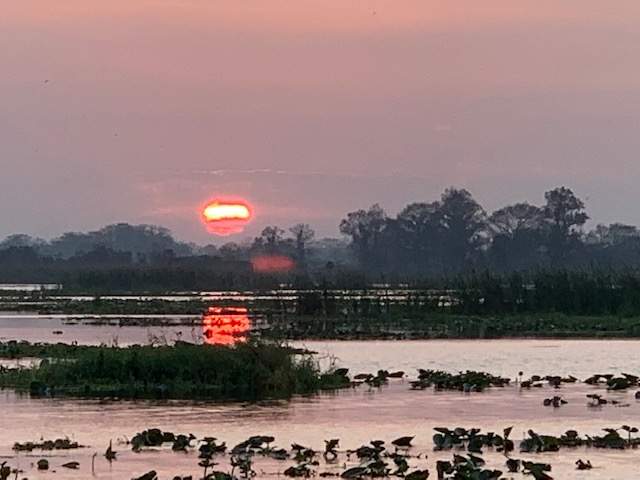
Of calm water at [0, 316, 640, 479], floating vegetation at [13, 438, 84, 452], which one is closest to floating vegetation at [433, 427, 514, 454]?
calm water at [0, 316, 640, 479]

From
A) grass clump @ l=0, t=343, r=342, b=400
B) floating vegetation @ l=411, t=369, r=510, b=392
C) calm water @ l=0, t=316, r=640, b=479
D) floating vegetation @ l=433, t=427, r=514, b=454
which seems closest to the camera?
calm water @ l=0, t=316, r=640, b=479

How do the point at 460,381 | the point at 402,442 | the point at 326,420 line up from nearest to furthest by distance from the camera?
the point at 402,442 → the point at 326,420 → the point at 460,381

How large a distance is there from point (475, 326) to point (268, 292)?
132 feet

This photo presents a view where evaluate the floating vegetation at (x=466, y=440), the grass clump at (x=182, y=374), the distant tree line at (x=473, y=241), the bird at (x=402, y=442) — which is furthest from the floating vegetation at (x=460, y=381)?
the distant tree line at (x=473, y=241)

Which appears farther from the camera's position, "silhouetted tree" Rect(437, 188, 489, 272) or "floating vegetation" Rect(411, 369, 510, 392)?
"silhouetted tree" Rect(437, 188, 489, 272)

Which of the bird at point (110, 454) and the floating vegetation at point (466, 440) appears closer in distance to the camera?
the bird at point (110, 454)

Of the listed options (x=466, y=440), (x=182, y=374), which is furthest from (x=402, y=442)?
(x=182, y=374)

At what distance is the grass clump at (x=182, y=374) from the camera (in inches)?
1259

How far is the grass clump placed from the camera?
1259 inches

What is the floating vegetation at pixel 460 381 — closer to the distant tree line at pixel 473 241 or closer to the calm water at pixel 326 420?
the calm water at pixel 326 420

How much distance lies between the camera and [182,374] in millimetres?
32812

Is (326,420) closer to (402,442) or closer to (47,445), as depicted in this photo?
(402,442)

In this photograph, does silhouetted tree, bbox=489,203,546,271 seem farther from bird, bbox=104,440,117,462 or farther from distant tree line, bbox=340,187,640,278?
bird, bbox=104,440,117,462

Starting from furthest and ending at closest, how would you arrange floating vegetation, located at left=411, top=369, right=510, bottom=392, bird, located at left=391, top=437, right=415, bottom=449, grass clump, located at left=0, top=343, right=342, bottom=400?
floating vegetation, located at left=411, top=369, right=510, bottom=392, grass clump, located at left=0, top=343, right=342, bottom=400, bird, located at left=391, top=437, right=415, bottom=449
